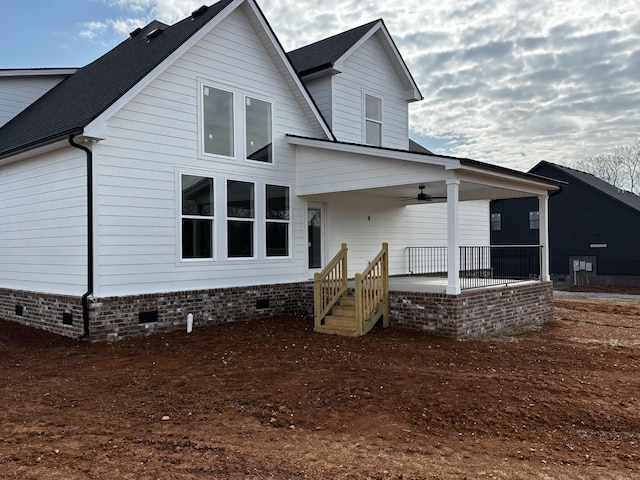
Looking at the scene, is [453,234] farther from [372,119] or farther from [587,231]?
[587,231]

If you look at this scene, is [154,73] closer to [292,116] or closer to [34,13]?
[292,116]

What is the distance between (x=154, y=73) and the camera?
30.1ft

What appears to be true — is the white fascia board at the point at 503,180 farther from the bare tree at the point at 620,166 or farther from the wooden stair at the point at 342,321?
the bare tree at the point at 620,166

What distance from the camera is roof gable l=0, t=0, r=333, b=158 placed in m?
8.96

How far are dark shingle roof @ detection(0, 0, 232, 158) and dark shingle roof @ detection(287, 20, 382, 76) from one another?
3314 millimetres

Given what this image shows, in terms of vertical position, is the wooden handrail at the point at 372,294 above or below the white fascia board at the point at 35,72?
below

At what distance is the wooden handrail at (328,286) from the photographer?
9.77 metres

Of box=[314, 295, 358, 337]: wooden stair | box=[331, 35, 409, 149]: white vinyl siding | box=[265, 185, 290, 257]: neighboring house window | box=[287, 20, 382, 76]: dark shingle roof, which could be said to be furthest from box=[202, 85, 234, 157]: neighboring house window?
box=[314, 295, 358, 337]: wooden stair

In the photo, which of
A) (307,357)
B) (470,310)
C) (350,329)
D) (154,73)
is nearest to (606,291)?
(470,310)

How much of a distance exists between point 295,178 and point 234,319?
144 inches

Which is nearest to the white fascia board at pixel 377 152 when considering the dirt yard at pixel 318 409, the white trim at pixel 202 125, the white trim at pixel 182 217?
the white trim at pixel 202 125

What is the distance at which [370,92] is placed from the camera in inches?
571

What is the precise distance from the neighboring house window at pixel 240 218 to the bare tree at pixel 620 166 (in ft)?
125

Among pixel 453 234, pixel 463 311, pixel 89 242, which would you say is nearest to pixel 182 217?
pixel 89 242
